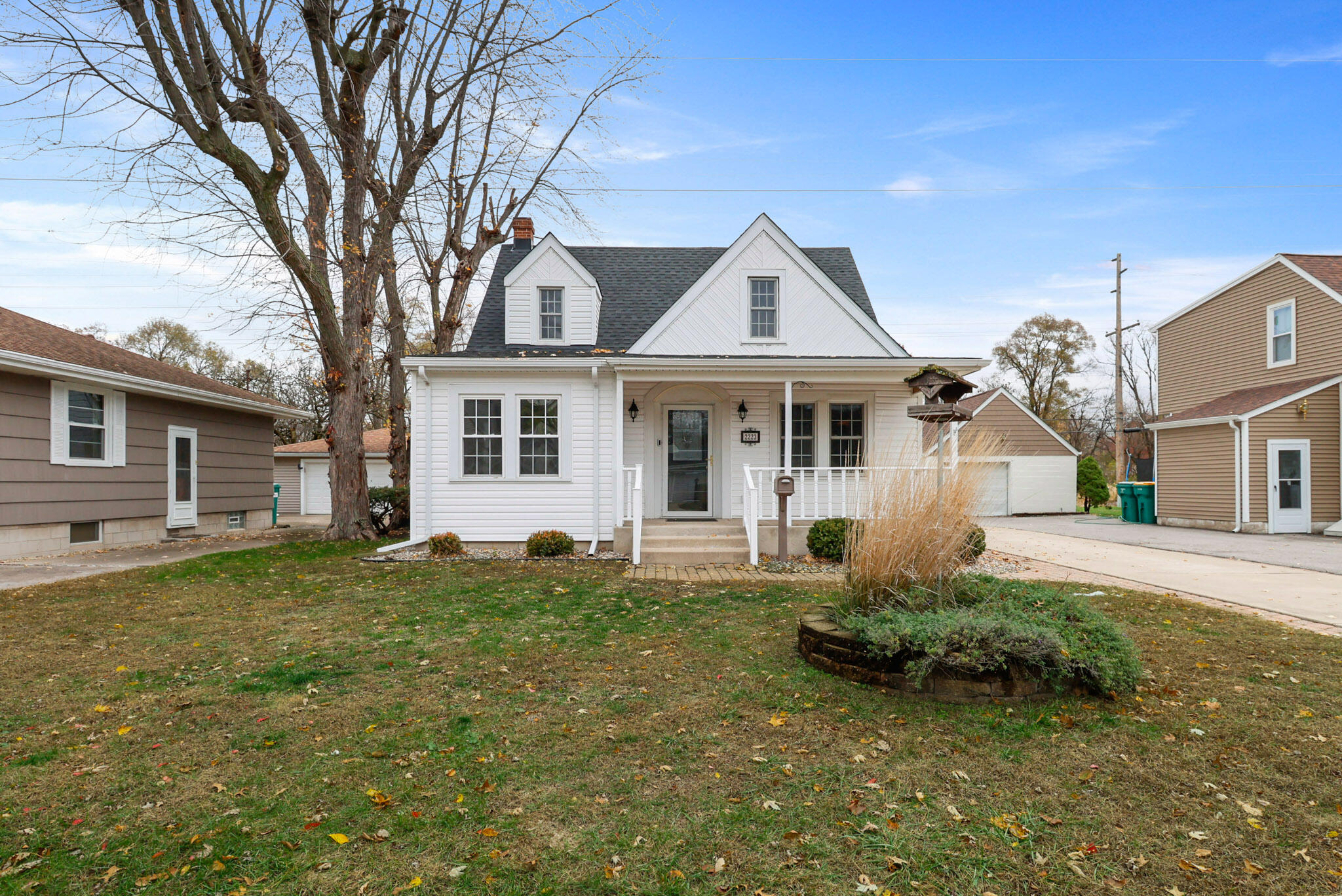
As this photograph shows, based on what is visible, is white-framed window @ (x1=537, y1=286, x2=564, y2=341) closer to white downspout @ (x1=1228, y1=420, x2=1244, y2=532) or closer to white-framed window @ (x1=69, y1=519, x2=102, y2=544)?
white-framed window @ (x1=69, y1=519, x2=102, y2=544)

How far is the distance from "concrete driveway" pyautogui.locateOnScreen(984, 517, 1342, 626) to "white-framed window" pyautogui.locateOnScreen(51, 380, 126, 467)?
15356mm

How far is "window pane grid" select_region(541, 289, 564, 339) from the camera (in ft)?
40.9

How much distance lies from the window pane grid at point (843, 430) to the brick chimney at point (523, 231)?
7633 millimetres

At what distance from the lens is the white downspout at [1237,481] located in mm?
14859

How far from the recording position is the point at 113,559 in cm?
1038

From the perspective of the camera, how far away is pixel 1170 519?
1730cm

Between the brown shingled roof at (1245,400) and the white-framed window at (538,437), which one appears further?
the brown shingled roof at (1245,400)

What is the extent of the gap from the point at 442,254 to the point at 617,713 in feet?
48.2

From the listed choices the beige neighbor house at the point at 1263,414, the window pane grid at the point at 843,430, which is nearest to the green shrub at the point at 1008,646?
the window pane grid at the point at 843,430

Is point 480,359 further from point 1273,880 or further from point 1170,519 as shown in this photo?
point 1170,519

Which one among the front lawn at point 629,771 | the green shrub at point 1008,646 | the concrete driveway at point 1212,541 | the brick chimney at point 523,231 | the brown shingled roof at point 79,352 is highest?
the brick chimney at point 523,231

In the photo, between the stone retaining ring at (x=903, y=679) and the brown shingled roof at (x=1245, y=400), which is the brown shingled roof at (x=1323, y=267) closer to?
the brown shingled roof at (x=1245, y=400)

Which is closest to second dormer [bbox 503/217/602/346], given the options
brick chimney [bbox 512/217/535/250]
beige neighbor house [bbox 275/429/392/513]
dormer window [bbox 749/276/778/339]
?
brick chimney [bbox 512/217/535/250]

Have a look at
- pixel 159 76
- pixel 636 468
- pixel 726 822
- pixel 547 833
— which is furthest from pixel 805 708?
pixel 159 76
